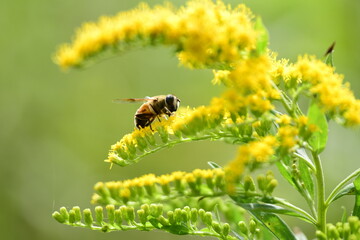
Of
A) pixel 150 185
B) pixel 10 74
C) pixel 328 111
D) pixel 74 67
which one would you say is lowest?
pixel 150 185

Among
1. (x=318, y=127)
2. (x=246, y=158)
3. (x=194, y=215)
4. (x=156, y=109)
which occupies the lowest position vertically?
(x=194, y=215)

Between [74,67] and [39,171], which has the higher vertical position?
[39,171]

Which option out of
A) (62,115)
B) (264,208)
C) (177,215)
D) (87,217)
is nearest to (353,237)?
(264,208)

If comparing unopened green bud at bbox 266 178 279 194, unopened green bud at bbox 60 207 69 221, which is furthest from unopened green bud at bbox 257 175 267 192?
unopened green bud at bbox 60 207 69 221

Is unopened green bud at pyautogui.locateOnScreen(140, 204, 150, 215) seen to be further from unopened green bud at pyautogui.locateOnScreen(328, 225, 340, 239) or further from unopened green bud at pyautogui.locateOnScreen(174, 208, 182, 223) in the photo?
unopened green bud at pyautogui.locateOnScreen(328, 225, 340, 239)

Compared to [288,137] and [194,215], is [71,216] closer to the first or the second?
[194,215]

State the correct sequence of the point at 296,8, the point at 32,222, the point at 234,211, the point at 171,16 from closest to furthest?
the point at 171,16, the point at 234,211, the point at 296,8, the point at 32,222

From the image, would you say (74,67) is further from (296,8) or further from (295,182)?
(296,8)

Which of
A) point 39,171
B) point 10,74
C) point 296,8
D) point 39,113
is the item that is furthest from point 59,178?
point 296,8
